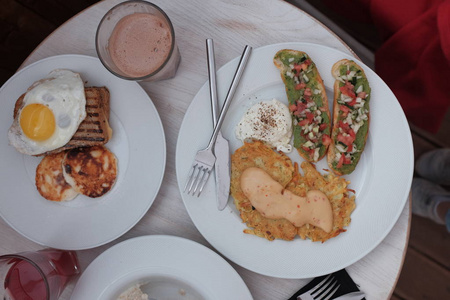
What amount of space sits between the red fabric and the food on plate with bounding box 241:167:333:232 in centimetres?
84

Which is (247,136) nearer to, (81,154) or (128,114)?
(128,114)

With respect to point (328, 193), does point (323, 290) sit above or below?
below

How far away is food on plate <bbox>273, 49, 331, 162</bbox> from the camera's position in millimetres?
1799

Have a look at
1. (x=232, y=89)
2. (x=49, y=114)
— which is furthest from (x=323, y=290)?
(x=49, y=114)

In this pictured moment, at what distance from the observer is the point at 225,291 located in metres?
1.76

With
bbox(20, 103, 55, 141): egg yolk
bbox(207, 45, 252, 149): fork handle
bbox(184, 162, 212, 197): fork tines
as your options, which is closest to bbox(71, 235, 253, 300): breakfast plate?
bbox(184, 162, 212, 197): fork tines

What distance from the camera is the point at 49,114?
1.72 meters

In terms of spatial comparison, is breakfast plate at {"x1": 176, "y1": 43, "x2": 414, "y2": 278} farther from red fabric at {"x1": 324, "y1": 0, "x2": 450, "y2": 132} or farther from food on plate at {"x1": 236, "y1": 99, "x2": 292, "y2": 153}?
red fabric at {"x1": 324, "y1": 0, "x2": 450, "y2": 132}

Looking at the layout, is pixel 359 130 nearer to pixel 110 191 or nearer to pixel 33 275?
pixel 110 191

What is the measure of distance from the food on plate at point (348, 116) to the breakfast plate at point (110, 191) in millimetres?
746

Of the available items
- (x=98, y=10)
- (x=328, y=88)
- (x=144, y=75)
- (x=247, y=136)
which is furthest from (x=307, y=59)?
(x=98, y=10)

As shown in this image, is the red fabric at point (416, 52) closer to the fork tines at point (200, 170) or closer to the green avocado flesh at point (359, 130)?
the green avocado flesh at point (359, 130)

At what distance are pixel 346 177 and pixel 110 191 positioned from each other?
1025 millimetres

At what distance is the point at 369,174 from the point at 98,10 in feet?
4.55
